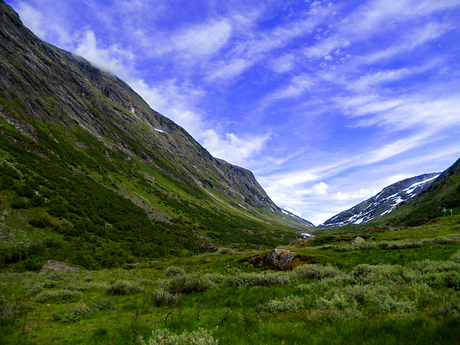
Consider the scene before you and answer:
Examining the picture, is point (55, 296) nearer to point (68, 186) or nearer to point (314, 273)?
point (314, 273)

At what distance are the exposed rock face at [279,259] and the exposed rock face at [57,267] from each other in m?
25.6

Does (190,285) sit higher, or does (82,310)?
(82,310)

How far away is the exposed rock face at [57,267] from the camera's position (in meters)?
25.6

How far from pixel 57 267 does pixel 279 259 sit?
27.7 m


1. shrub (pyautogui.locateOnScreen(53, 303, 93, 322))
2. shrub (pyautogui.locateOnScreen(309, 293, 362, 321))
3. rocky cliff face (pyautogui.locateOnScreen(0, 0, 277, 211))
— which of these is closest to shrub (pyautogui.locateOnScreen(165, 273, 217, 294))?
shrub (pyautogui.locateOnScreen(53, 303, 93, 322))

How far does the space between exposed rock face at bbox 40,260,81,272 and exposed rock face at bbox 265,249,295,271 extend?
25.6 metres

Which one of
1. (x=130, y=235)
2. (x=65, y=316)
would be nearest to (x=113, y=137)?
(x=130, y=235)

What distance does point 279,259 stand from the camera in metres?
21.8

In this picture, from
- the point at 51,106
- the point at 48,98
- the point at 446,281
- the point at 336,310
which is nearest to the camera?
the point at 336,310

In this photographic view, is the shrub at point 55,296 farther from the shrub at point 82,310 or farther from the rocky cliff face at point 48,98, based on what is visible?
the rocky cliff face at point 48,98

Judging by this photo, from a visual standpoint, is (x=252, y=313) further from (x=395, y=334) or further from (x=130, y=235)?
(x=130, y=235)

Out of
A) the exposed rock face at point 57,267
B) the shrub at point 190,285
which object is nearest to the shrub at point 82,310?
the shrub at point 190,285

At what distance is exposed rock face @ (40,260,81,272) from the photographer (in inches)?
1007

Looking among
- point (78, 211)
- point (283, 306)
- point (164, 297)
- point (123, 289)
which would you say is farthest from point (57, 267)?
point (283, 306)
